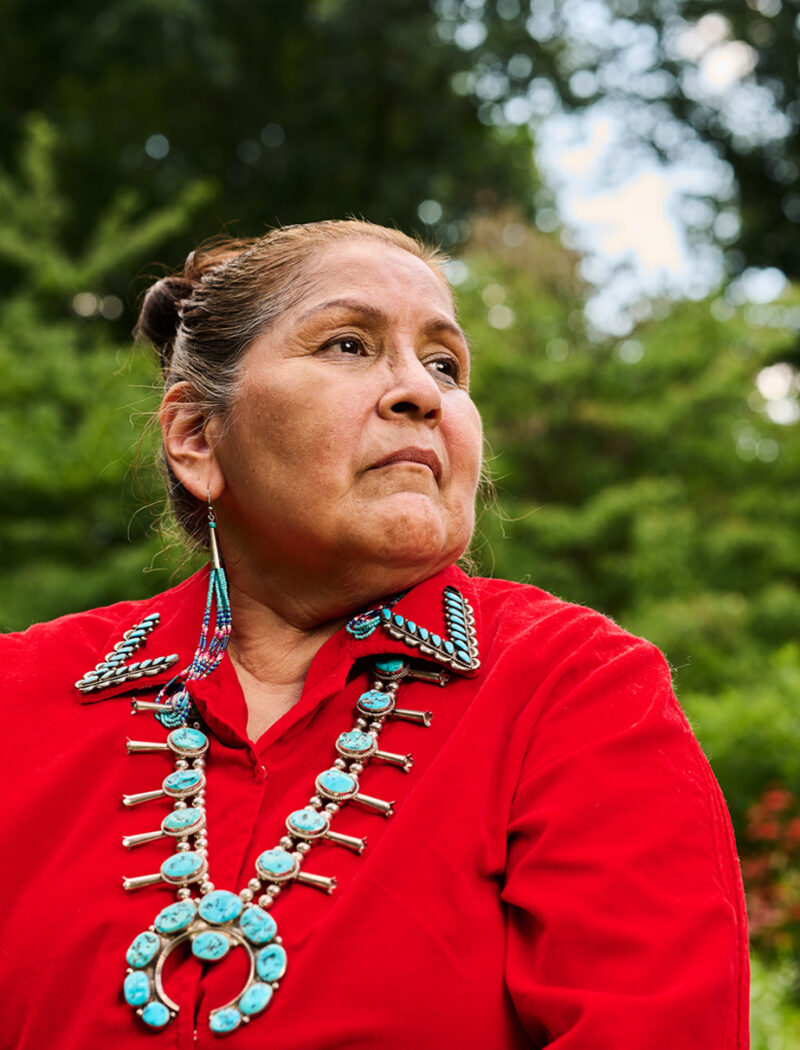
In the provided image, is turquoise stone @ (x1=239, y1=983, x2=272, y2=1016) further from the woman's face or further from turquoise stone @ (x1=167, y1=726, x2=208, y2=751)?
the woman's face

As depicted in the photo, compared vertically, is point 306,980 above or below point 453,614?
below

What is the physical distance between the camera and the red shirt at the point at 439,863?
131 cm

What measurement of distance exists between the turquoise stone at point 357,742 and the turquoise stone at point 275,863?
0.67ft

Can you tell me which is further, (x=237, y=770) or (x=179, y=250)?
(x=179, y=250)

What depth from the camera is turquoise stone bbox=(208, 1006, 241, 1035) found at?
1.33 meters

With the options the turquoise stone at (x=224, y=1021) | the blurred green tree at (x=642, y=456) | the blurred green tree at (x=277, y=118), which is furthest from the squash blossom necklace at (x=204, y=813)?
the blurred green tree at (x=277, y=118)

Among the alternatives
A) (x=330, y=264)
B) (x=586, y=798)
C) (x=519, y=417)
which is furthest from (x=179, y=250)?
(x=586, y=798)

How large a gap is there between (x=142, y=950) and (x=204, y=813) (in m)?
0.24

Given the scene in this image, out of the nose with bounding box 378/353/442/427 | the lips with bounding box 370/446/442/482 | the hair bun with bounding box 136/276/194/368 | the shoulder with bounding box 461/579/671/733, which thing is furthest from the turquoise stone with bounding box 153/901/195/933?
the hair bun with bounding box 136/276/194/368

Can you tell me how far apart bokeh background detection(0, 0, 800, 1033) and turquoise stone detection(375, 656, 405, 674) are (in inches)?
37.1

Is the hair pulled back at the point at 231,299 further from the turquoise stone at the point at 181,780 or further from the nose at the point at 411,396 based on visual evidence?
the turquoise stone at the point at 181,780

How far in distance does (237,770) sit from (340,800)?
0.21m

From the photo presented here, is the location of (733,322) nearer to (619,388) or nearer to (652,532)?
(619,388)

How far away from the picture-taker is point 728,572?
8.05m
